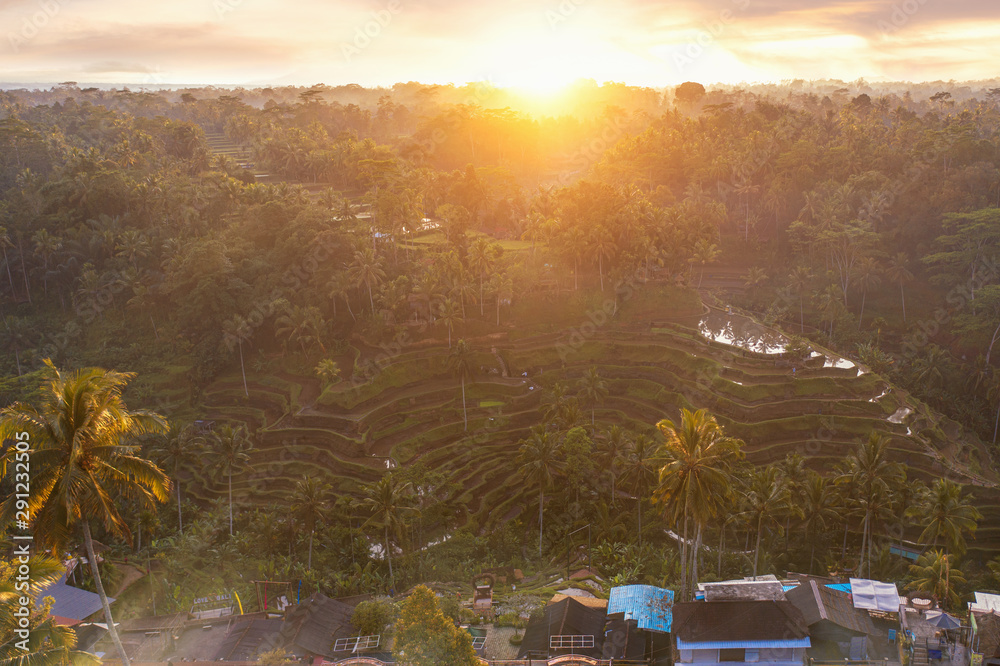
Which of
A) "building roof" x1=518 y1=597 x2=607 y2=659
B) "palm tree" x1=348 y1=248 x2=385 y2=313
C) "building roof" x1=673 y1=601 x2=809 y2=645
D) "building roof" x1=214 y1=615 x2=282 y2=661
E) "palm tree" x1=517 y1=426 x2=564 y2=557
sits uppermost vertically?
"palm tree" x1=348 y1=248 x2=385 y2=313

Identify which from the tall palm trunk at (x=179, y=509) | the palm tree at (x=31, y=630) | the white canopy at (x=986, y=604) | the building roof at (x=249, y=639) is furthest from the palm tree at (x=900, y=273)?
the palm tree at (x=31, y=630)

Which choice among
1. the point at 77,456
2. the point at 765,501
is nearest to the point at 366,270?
the point at 765,501

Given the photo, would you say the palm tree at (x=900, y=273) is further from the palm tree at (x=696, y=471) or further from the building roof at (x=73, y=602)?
the building roof at (x=73, y=602)

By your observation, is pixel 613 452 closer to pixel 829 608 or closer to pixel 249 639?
pixel 829 608

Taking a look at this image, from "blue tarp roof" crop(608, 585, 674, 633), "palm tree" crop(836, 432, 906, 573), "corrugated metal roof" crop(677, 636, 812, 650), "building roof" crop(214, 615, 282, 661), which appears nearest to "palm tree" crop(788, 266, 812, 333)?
"palm tree" crop(836, 432, 906, 573)

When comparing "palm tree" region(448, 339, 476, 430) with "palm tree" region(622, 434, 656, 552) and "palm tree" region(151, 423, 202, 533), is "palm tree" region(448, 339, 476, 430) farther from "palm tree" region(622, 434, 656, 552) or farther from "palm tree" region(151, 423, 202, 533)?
"palm tree" region(151, 423, 202, 533)

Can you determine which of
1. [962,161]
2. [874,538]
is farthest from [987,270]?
[874,538]
